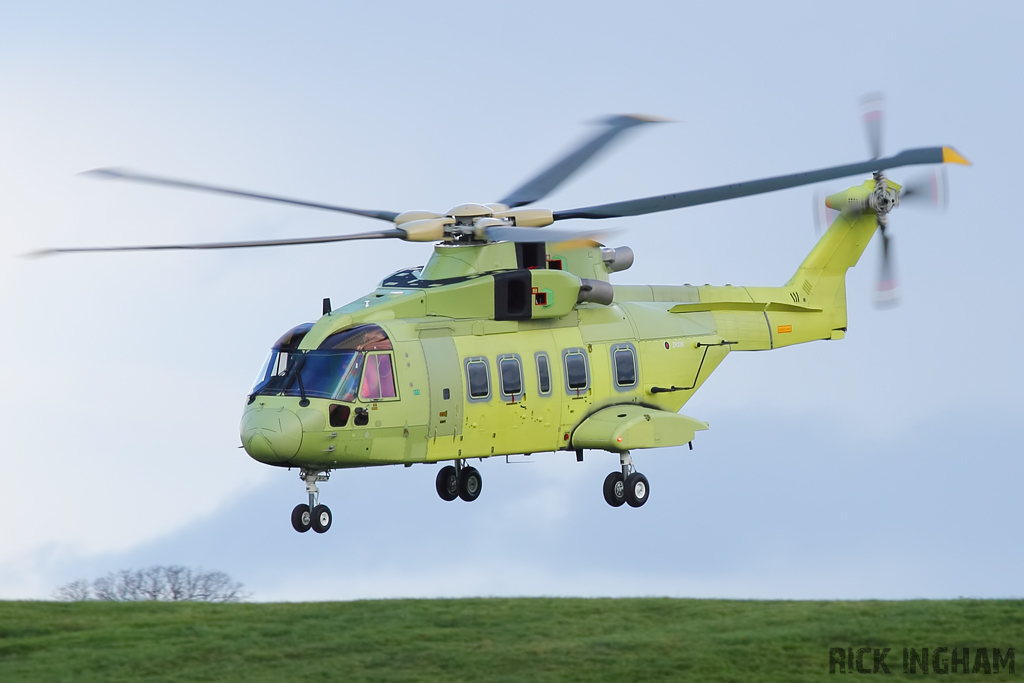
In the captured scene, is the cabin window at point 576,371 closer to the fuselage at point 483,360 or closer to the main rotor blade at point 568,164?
the fuselage at point 483,360

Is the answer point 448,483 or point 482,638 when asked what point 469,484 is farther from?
point 482,638

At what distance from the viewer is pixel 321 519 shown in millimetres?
23109

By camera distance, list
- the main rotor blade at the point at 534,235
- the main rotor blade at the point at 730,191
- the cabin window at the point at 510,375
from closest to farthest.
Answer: the main rotor blade at the point at 534,235 → the main rotor blade at the point at 730,191 → the cabin window at the point at 510,375

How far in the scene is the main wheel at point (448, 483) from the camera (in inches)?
1048

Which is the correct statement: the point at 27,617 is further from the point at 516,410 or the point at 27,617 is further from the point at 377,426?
the point at 516,410

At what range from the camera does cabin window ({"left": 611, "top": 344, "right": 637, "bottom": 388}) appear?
86.3 ft

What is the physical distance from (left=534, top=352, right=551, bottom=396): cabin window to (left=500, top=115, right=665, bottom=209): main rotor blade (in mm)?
2749

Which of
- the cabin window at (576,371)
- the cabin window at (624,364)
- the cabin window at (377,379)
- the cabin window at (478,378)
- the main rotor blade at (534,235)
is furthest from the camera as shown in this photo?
the cabin window at (624,364)

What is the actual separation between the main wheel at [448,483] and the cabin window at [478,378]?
104 inches

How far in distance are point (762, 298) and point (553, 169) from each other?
16.2ft

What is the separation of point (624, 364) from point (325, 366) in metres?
5.59

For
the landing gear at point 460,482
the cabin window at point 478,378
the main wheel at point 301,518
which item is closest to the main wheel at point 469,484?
the landing gear at point 460,482

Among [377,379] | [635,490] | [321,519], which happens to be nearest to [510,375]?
[377,379]

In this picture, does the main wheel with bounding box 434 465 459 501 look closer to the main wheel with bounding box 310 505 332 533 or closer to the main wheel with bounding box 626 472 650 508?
the main wheel with bounding box 626 472 650 508
